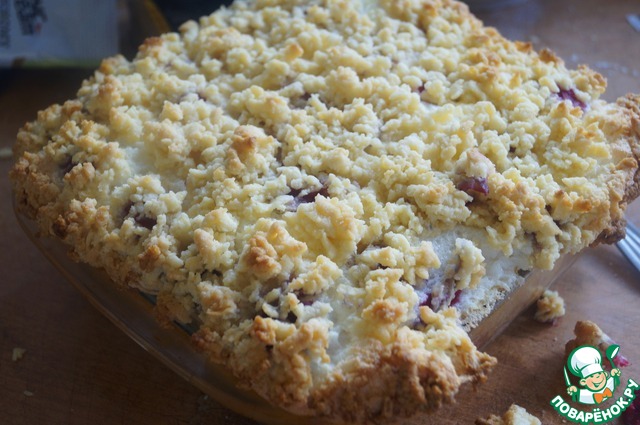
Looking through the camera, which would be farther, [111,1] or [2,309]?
[111,1]

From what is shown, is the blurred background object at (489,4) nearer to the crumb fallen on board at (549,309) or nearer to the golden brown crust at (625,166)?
the golden brown crust at (625,166)

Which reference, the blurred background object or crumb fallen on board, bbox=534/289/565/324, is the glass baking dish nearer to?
crumb fallen on board, bbox=534/289/565/324

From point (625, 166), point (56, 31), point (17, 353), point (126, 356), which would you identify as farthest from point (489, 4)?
point (17, 353)

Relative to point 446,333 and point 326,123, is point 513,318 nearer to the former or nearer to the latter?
point 446,333

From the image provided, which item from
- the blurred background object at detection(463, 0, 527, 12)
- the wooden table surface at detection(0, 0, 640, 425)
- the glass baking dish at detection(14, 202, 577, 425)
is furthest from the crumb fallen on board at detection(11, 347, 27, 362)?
the blurred background object at detection(463, 0, 527, 12)

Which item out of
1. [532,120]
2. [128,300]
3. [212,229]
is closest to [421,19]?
[532,120]

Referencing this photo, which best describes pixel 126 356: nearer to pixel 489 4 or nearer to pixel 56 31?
pixel 56 31
